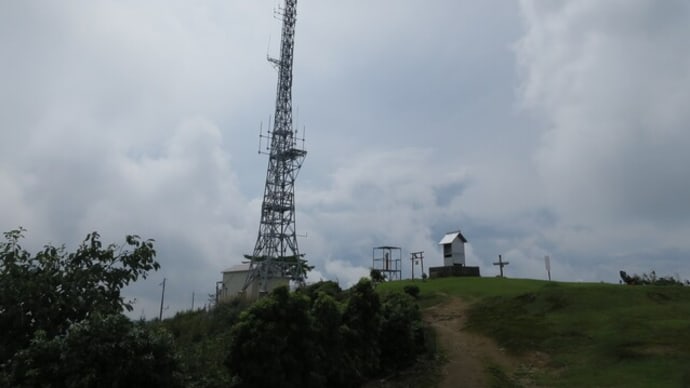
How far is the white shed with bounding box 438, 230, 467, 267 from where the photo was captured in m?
40.6

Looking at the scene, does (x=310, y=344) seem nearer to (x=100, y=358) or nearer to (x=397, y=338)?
(x=100, y=358)

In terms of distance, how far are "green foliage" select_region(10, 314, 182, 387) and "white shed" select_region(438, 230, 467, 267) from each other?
109 ft

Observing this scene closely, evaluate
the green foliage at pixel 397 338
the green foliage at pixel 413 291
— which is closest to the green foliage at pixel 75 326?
the green foliage at pixel 397 338

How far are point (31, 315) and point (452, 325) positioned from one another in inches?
825

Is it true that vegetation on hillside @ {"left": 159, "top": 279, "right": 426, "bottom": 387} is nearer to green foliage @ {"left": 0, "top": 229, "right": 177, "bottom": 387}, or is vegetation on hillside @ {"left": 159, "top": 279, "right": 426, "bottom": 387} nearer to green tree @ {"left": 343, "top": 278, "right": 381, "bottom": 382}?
green tree @ {"left": 343, "top": 278, "right": 381, "bottom": 382}

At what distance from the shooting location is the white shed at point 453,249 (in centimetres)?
4056

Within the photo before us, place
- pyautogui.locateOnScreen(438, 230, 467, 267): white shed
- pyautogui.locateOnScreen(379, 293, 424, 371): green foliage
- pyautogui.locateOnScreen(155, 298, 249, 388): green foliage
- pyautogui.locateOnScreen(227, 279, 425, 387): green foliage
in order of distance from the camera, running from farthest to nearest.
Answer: pyautogui.locateOnScreen(438, 230, 467, 267): white shed, pyautogui.locateOnScreen(379, 293, 424, 371): green foliage, pyautogui.locateOnScreen(227, 279, 425, 387): green foliage, pyautogui.locateOnScreen(155, 298, 249, 388): green foliage

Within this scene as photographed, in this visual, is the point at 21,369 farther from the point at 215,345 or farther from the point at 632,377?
the point at 632,377

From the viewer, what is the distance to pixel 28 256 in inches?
341

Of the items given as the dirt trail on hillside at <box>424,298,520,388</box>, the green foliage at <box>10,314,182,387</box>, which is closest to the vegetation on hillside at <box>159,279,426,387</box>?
the dirt trail on hillside at <box>424,298,520,388</box>

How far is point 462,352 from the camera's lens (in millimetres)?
21969

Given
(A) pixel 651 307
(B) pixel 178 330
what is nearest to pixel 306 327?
(B) pixel 178 330

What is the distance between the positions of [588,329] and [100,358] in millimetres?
20390

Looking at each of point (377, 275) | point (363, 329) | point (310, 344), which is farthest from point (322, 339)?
point (377, 275)
